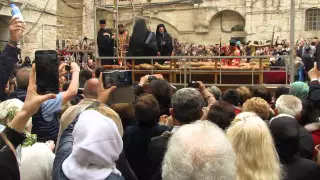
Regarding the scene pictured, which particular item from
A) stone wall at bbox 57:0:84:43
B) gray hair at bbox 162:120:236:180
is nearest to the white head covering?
gray hair at bbox 162:120:236:180

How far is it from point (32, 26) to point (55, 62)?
15.0 m

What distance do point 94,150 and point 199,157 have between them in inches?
27.0

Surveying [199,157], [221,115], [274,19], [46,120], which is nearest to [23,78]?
[46,120]

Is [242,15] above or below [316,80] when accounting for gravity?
above

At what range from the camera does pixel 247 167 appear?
2553mm

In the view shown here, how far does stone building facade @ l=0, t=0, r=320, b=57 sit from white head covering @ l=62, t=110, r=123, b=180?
1482 cm

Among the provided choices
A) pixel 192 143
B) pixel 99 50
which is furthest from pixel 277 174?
pixel 99 50

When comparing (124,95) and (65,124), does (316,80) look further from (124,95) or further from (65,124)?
(65,124)

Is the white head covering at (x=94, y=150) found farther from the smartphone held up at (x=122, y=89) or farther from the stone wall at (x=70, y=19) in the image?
the stone wall at (x=70, y=19)

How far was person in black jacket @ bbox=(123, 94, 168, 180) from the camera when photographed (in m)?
3.74

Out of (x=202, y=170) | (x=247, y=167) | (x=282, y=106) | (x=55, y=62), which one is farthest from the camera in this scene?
(x=282, y=106)

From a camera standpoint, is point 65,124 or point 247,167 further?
point 65,124

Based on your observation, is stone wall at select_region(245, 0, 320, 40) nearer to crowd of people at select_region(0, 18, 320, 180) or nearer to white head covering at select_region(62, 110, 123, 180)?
crowd of people at select_region(0, 18, 320, 180)

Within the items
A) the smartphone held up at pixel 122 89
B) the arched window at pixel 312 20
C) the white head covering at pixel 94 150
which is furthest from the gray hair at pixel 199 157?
the arched window at pixel 312 20
